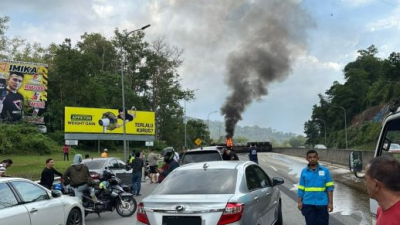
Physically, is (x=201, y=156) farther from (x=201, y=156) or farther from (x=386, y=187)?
(x=386, y=187)

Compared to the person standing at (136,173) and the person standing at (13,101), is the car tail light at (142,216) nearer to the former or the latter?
the person standing at (136,173)

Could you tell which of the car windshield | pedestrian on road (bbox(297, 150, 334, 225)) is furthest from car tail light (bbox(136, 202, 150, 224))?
the car windshield

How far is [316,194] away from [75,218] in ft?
15.6

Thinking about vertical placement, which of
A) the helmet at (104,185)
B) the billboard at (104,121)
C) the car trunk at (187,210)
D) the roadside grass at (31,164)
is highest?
the billboard at (104,121)

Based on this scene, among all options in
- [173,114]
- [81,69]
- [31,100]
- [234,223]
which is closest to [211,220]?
[234,223]

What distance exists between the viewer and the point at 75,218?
8367 millimetres

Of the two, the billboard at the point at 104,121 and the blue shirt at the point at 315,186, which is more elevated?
the billboard at the point at 104,121

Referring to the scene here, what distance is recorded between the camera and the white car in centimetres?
623

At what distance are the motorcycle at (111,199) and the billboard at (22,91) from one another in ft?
125

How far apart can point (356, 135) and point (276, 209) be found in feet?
261

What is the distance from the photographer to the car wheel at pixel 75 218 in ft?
26.7

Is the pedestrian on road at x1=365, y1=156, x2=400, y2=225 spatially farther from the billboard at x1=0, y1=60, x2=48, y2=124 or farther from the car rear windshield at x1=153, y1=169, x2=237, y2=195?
the billboard at x1=0, y1=60, x2=48, y2=124

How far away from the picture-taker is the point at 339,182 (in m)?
19.1

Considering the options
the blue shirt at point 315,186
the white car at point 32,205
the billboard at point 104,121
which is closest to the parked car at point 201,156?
the white car at point 32,205
